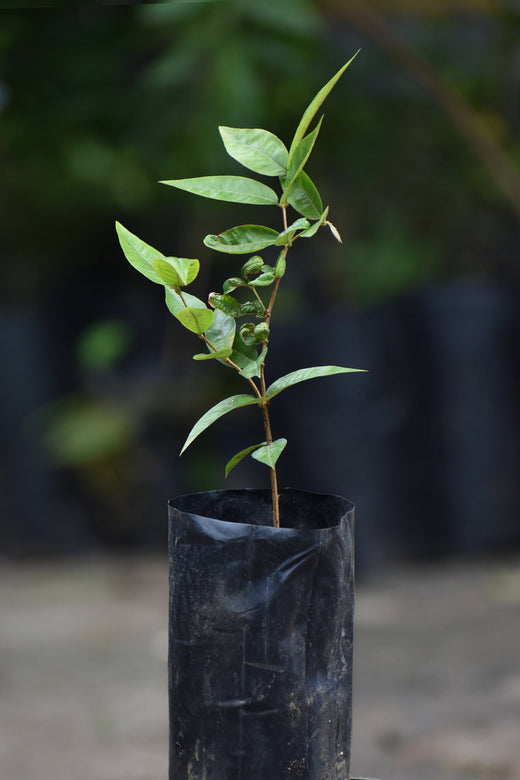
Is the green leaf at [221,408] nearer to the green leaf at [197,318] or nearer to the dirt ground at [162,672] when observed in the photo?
the green leaf at [197,318]

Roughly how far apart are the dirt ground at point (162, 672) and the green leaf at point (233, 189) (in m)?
1.16

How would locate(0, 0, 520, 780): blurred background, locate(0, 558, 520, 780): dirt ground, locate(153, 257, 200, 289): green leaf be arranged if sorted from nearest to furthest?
locate(153, 257, 200, 289): green leaf
locate(0, 558, 520, 780): dirt ground
locate(0, 0, 520, 780): blurred background

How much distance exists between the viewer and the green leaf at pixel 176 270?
23.3 inches

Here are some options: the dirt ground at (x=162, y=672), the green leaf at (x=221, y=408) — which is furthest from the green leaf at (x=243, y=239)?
the dirt ground at (x=162, y=672)

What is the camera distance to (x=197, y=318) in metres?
0.61

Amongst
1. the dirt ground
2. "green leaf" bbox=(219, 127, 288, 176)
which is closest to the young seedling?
"green leaf" bbox=(219, 127, 288, 176)

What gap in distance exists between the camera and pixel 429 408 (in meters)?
2.67

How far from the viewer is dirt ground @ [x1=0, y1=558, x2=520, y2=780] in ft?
5.06

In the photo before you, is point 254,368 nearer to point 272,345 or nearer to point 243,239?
point 243,239

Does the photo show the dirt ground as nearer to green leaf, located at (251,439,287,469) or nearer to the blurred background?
the blurred background

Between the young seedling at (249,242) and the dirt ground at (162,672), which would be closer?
the young seedling at (249,242)

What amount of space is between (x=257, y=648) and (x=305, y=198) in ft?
1.07

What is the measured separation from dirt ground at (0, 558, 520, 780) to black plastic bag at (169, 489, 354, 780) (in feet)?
3.05

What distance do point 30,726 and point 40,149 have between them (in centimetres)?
170
